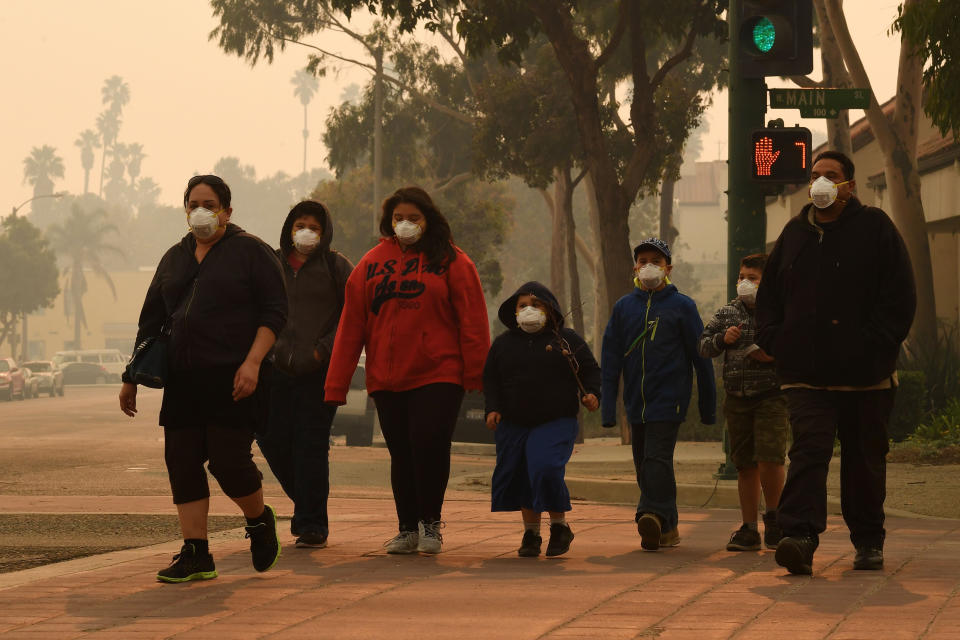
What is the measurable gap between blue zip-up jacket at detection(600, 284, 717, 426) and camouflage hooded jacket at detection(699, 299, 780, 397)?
10 cm

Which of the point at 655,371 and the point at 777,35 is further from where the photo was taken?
the point at 777,35

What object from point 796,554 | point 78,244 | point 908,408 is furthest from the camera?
point 78,244

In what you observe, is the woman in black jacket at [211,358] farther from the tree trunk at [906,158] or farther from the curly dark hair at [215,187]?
the tree trunk at [906,158]

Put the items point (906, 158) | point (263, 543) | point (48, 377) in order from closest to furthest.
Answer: point (263, 543) < point (906, 158) < point (48, 377)

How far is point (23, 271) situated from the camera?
80312 mm

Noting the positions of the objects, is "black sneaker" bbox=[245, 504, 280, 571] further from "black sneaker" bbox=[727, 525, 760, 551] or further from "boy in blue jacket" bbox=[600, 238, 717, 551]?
"black sneaker" bbox=[727, 525, 760, 551]

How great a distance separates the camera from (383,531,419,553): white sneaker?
8289 mm

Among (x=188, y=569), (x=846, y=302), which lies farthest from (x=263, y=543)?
(x=846, y=302)

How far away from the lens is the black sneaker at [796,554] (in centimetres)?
707

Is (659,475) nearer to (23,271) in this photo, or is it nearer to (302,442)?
(302,442)

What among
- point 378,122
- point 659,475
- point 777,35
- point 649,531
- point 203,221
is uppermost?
point 378,122

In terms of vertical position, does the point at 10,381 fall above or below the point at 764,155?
below

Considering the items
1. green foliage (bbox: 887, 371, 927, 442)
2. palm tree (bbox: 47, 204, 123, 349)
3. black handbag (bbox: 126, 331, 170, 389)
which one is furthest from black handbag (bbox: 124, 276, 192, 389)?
palm tree (bbox: 47, 204, 123, 349)

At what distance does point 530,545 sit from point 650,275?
62.6 inches
